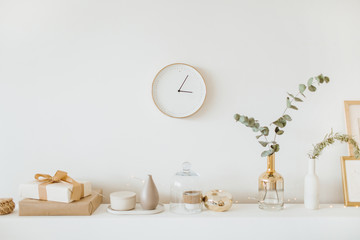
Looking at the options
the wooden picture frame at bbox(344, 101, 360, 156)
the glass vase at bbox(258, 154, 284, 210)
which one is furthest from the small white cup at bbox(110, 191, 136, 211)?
the wooden picture frame at bbox(344, 101, 360, 156)

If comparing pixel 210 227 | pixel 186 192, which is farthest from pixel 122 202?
pixel 210 227

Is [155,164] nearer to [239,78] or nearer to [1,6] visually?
[239,78]

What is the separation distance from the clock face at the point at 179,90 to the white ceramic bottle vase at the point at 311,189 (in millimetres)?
657

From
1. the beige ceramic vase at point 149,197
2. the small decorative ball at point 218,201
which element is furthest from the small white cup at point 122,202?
the small decorative ball at point 218,201

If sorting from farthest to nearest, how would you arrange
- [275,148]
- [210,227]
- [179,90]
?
[179,90], [275,148], [210,227]

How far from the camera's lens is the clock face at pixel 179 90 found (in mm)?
1657

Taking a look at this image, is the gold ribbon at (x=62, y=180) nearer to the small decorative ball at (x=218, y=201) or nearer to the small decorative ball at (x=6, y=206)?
the small decorative ball at (x=6, y=206)

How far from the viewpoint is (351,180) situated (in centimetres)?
160

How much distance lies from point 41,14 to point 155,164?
102cm

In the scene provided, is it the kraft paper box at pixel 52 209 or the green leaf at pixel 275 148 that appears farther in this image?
the green leaf at pixel 275 148

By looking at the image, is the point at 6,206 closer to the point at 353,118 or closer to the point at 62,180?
the point at 62,180

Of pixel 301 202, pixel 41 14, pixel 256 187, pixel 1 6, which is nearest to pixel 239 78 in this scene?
pixel 256 187

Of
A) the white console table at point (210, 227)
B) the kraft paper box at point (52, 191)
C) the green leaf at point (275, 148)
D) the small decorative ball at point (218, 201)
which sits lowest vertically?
the white console table at point (210, 227)

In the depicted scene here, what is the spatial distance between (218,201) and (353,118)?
879mm
